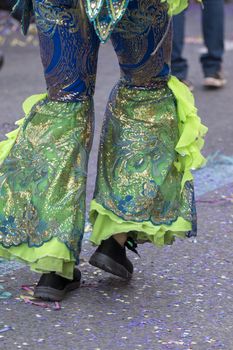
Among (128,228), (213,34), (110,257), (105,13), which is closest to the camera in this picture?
(105,13)

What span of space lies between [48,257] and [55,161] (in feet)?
1.06

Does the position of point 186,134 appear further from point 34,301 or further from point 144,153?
point 34,301

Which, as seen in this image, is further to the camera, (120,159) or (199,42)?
(199,42)

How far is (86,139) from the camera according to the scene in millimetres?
3379

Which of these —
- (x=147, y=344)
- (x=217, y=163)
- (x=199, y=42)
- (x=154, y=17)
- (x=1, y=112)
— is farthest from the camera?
(x=199, y=42)

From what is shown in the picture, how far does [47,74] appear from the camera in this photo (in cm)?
333

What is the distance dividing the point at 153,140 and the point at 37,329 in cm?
76

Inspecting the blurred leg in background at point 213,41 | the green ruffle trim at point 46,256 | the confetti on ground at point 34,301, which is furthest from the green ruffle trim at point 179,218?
the blurred leg in background at point 213,41

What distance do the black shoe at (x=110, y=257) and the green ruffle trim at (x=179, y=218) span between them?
2.8 inches

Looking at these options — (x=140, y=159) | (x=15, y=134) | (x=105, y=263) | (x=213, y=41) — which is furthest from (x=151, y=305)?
(x=213, y=41)

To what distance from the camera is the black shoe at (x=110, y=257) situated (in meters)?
3.42

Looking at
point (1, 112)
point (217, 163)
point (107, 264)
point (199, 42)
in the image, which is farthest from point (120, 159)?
point (199, 42)

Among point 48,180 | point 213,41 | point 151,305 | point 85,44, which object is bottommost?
point 213,41

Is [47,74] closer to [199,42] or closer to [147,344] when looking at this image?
[147,344]
